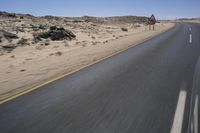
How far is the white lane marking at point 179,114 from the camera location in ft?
14.9

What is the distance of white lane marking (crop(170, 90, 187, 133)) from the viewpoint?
453 centimetres

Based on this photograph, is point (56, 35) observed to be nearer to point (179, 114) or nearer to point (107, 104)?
point (107, 104)

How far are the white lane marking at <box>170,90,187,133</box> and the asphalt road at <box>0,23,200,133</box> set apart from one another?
0.18ft

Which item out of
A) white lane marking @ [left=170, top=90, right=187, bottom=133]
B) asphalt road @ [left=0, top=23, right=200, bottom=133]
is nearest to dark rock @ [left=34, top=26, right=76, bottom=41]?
asphalt road @ [left=0, top=23, right=200, bottom=133]

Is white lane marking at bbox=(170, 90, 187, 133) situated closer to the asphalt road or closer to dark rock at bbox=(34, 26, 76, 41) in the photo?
the asphalt road

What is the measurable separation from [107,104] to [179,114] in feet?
5.74

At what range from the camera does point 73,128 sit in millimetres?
4516

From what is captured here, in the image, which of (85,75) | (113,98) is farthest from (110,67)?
(113,98)

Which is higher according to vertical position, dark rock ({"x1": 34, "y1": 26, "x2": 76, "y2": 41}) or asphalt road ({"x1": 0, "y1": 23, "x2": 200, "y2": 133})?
asphalt road ({"x1": 0, "y1": 23, "x2": 200, "y2": 133})

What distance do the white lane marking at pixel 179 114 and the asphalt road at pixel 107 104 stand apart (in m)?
0.06

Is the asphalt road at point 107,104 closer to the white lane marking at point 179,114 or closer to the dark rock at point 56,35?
the white lane marking at point 179,114

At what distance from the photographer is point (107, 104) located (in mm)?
5844

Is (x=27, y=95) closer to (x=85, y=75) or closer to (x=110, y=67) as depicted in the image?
(x=85, y=75)

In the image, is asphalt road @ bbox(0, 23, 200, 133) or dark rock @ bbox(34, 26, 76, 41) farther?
dark rock @ bbox(34, 26, 76, 41)
